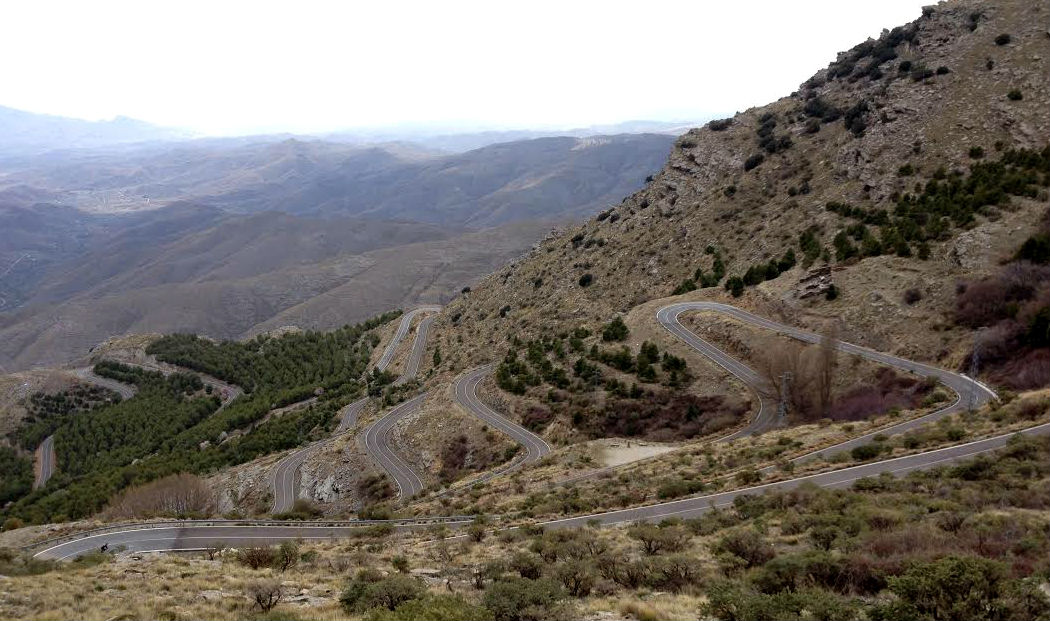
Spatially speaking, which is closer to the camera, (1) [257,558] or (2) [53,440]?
(1) [257,558]

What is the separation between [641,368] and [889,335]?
18.4 m

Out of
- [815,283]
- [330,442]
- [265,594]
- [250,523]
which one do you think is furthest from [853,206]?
[265,594]

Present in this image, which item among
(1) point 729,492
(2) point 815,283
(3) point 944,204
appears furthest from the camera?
(3) point 944,204

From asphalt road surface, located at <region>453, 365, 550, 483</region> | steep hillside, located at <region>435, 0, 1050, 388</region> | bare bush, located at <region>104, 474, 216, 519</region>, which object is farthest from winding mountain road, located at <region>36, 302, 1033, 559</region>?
bare bush, located at <region>104, 474, 216, 519</region>

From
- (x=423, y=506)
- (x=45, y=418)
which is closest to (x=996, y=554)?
(x=423, y=506)

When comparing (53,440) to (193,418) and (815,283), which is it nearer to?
(193,418)

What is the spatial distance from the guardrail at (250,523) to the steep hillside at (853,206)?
33993 mm

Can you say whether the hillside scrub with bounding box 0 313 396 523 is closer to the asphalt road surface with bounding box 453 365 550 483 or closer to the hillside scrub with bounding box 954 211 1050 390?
the asphalt road surface with bounding box 453 365 550 483

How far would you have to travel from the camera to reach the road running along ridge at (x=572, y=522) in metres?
23.6

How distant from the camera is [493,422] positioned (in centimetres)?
5262

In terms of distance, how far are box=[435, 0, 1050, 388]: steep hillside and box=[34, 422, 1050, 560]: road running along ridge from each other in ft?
56.9

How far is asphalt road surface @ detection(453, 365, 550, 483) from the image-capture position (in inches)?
1740

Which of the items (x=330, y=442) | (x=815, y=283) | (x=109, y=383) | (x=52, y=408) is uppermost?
(x=815, y=283)

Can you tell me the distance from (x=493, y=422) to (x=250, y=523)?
24094 mm
